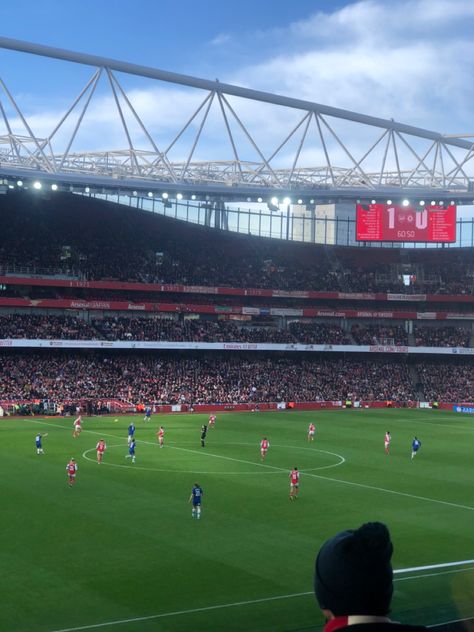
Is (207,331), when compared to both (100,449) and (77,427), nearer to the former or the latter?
(77,427)

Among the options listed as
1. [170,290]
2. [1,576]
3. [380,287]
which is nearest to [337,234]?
[380,287]

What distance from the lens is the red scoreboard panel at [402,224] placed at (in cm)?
8444

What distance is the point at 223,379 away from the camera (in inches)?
2990

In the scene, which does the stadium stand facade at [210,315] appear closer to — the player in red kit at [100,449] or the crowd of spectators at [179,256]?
the crowd of spectators at [179,256]

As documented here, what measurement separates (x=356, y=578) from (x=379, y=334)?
282 feet

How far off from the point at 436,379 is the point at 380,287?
41.6 ft

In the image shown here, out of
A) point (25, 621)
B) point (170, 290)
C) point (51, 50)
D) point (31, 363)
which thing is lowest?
point (25, 621)

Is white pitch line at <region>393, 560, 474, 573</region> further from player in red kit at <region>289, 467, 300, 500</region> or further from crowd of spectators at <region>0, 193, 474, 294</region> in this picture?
crowd of spectators at <region>0, 193, 474, 294</region>

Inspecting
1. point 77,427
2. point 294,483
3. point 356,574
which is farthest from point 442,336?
point 356,574

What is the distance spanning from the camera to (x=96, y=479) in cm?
3509

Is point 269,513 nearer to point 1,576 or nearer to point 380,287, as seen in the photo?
point 1,576

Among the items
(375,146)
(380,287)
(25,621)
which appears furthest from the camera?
(380,287)

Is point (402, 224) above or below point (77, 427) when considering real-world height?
above

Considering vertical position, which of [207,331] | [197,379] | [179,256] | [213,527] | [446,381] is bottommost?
[213,527]
